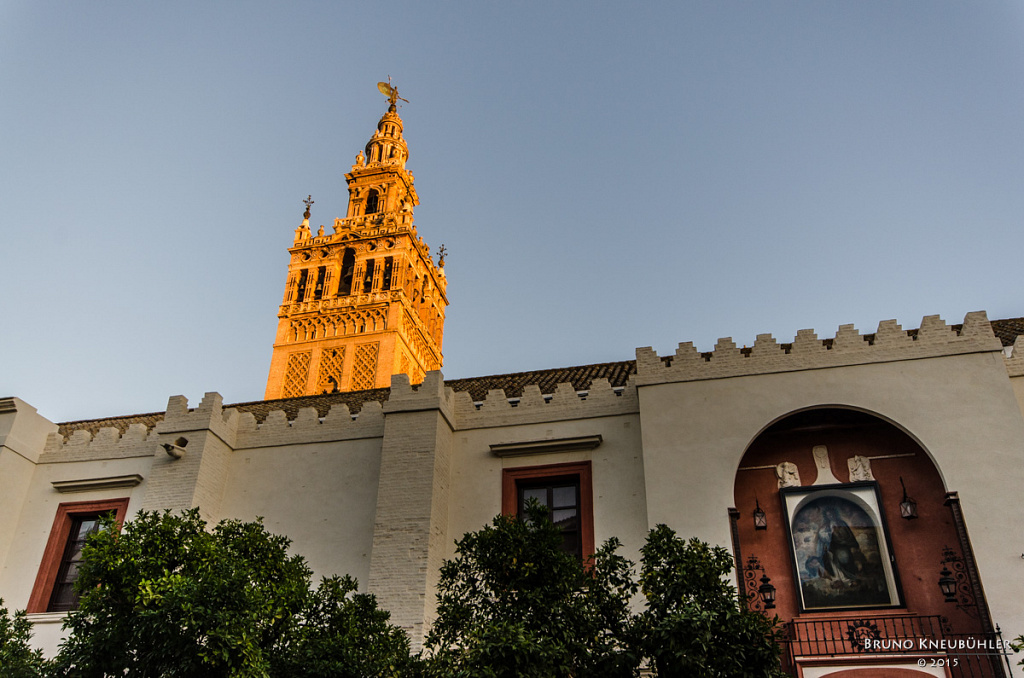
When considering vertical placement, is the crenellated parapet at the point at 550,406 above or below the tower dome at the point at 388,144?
below

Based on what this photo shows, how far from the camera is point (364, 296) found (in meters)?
39.7

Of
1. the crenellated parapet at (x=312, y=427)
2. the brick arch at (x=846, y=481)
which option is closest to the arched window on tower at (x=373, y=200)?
the crenellated parapet at (x=312, y=427)

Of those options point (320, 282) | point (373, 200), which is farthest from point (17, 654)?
point (373, 200)

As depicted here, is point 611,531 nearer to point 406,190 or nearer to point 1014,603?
point 1014,603

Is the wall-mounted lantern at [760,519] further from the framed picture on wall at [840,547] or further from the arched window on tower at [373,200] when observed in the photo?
the arched window on tower at [373,200]

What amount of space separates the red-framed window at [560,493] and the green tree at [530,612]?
347 centimetres

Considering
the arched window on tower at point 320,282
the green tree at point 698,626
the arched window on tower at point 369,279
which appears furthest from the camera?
the arched window on tower at point 320,282

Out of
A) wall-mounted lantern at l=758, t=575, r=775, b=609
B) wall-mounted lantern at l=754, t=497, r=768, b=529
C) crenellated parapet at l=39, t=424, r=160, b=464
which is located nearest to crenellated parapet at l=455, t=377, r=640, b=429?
wall-mounted lantern at l=754, t=497, r=768, b=529

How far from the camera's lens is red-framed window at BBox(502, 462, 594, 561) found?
1412 cm

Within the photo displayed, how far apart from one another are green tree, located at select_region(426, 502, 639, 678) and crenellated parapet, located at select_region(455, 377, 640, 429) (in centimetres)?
461

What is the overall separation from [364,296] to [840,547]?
2981cm

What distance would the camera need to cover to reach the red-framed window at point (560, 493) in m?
14.1

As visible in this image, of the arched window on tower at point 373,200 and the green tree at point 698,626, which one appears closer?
the green tree at point 698,626

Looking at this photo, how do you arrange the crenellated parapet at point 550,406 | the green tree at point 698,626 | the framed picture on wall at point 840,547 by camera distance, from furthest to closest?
1. the crenellated parapet at point 550,406
2. the framed picture on wall at point 840,547
3. the green tree at point 698,626
